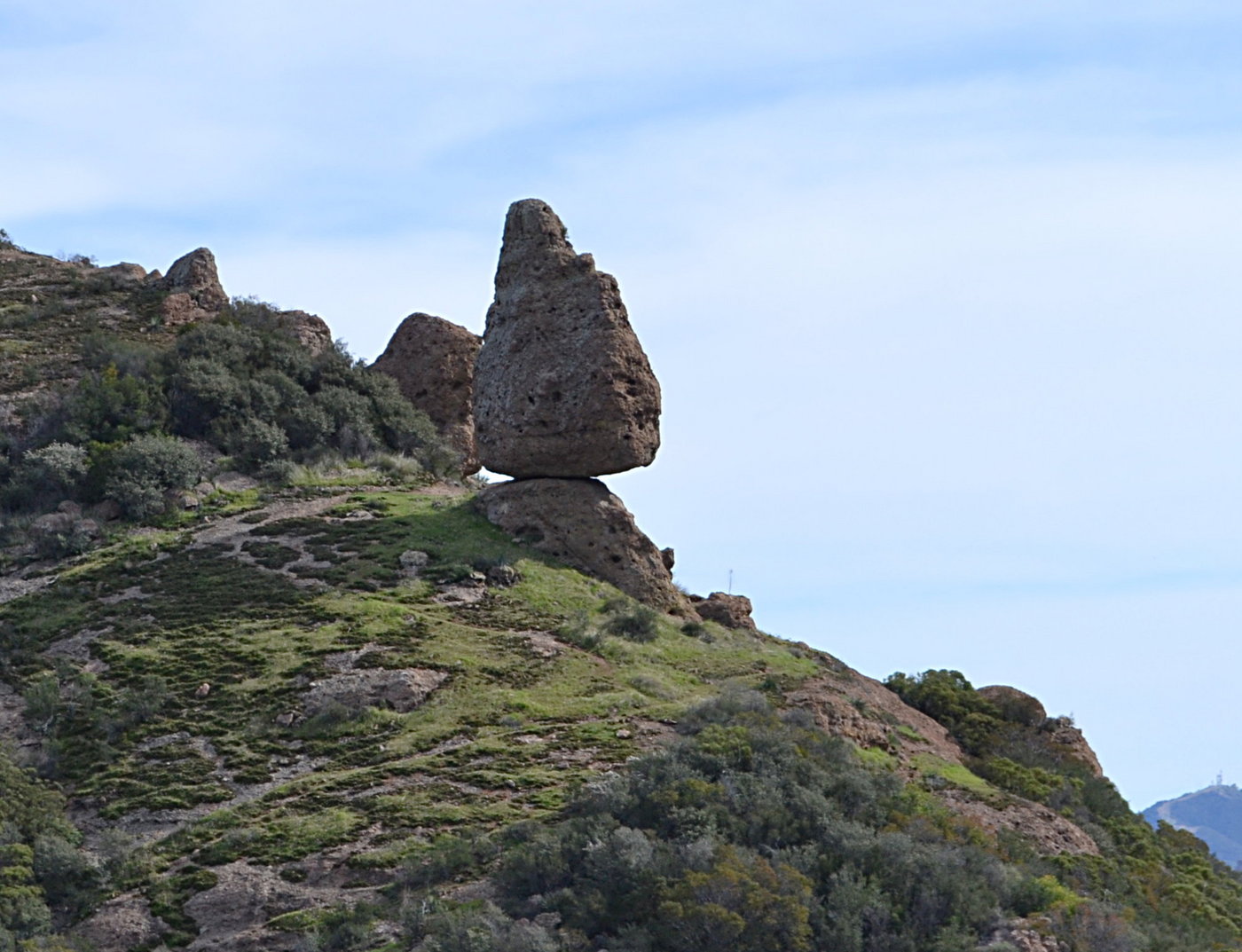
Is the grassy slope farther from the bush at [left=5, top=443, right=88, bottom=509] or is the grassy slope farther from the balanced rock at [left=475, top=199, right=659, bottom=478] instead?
the bush at [left=5, top=443, right=88, bottom=509]

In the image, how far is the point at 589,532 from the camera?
36.1 meters

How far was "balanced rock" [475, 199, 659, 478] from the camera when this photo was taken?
119 ft

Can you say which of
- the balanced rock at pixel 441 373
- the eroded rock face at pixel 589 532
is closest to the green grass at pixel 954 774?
the eroded rock face at pixel 589 532

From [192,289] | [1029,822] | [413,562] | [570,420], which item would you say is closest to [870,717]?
[1029,822]

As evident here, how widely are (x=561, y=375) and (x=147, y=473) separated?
8816 mm

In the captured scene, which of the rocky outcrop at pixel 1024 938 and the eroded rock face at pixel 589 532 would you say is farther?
the eroded rock face at pixel 589 532

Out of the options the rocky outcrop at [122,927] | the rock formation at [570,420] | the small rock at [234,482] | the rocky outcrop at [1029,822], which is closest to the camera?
the rocky outcrop at [122,927]

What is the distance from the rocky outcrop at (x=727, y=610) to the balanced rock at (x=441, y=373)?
922 centimetres

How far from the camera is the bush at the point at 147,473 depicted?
3697 centimetres

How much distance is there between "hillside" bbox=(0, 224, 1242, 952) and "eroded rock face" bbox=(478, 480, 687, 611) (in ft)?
0.29

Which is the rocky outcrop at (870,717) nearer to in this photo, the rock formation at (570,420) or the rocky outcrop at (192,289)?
the rock formation at (570,420)

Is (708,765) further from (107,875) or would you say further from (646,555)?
(646,555)

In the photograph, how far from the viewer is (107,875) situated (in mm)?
25062

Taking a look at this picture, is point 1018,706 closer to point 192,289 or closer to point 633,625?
point 633,625
